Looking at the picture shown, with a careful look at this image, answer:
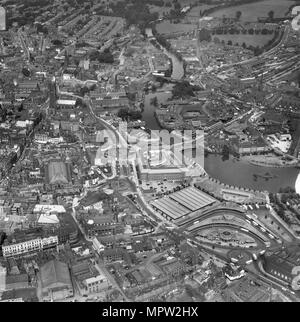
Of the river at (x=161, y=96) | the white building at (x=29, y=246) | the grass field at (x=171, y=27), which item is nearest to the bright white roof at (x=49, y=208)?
the white building at (x=29, y=246)

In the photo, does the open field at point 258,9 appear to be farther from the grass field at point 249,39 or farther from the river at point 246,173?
the river at point 246,173

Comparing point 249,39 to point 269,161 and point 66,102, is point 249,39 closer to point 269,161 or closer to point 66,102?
point 66,102


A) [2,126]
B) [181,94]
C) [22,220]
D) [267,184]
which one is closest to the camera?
[22,220]

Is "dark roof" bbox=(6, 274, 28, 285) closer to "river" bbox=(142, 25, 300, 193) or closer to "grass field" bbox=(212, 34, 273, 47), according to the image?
"river" bbox=(142, 25, 300, 193)

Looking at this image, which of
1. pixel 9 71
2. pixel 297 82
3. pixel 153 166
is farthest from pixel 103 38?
pixel 153 166

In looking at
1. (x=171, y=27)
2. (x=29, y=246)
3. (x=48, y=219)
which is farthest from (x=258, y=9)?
(x=29, y=246)

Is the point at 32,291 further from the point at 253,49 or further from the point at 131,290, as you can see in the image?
the point at 253,49

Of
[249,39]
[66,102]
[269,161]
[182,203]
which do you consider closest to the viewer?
[182,203]

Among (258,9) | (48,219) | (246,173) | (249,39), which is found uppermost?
(258,9)
